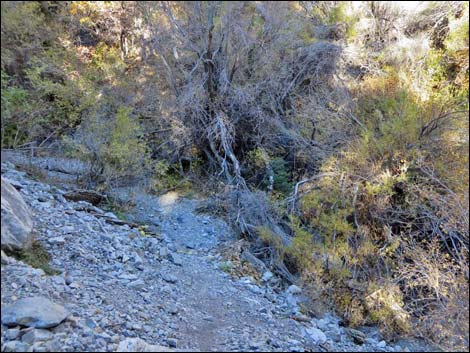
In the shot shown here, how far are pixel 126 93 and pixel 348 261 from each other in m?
6.61

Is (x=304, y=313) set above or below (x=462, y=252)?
below

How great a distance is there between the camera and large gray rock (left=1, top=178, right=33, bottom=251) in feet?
10.7

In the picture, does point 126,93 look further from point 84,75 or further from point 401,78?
point 401,78

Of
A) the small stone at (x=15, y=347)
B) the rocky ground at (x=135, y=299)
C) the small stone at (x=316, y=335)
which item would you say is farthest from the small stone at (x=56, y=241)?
the small stone at (x=316, y=335)

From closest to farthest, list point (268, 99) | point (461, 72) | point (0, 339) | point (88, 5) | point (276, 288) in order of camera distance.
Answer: point (0, 339), point (276, 288), point (461, 72), point (88, 5), point (268, 99)

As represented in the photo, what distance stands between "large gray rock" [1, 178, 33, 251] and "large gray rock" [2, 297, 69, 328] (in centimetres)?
67

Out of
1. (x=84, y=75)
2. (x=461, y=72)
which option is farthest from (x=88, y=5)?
(x=461, y=72)

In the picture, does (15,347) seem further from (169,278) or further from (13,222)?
(169,278)

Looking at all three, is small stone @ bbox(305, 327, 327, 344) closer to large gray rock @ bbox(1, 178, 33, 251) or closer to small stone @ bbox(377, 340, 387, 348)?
small stone @ bbox(377, 340, 387, 348)

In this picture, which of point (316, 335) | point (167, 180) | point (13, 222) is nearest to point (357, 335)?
point (316, 335)

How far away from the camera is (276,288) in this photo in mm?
5277

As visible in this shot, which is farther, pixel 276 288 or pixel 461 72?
pixel 461 72

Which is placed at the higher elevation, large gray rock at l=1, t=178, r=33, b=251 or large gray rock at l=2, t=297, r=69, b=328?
large gray rock at l=1, t=178, r=33, b=251

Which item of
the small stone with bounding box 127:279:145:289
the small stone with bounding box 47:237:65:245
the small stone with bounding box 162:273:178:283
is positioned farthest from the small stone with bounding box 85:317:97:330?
the small stone with bounding box 162:273:178:283
